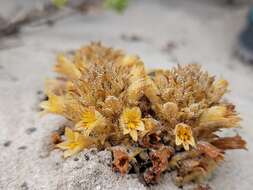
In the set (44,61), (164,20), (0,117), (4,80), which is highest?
(164,20)

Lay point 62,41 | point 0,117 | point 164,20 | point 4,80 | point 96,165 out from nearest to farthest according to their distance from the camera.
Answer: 1. point 96,165
2. point 0,117
3. point 4,80
4. point 62,41
5. point 164,20

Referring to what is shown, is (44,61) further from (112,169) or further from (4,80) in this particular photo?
(112,169)

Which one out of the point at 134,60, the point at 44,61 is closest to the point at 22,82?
the point at 44,61

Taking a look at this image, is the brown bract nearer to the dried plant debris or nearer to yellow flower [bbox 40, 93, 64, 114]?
the dried plant debris

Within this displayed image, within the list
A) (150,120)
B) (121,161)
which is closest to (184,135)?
(150,120)

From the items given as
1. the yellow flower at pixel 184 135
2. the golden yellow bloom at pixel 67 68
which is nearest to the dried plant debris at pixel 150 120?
the yellow flower at pixel 184 135

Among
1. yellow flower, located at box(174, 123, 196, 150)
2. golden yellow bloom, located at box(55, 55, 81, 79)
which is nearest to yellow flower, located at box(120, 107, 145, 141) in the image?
yellow flower, located at box(174, 123, 196, 150)
